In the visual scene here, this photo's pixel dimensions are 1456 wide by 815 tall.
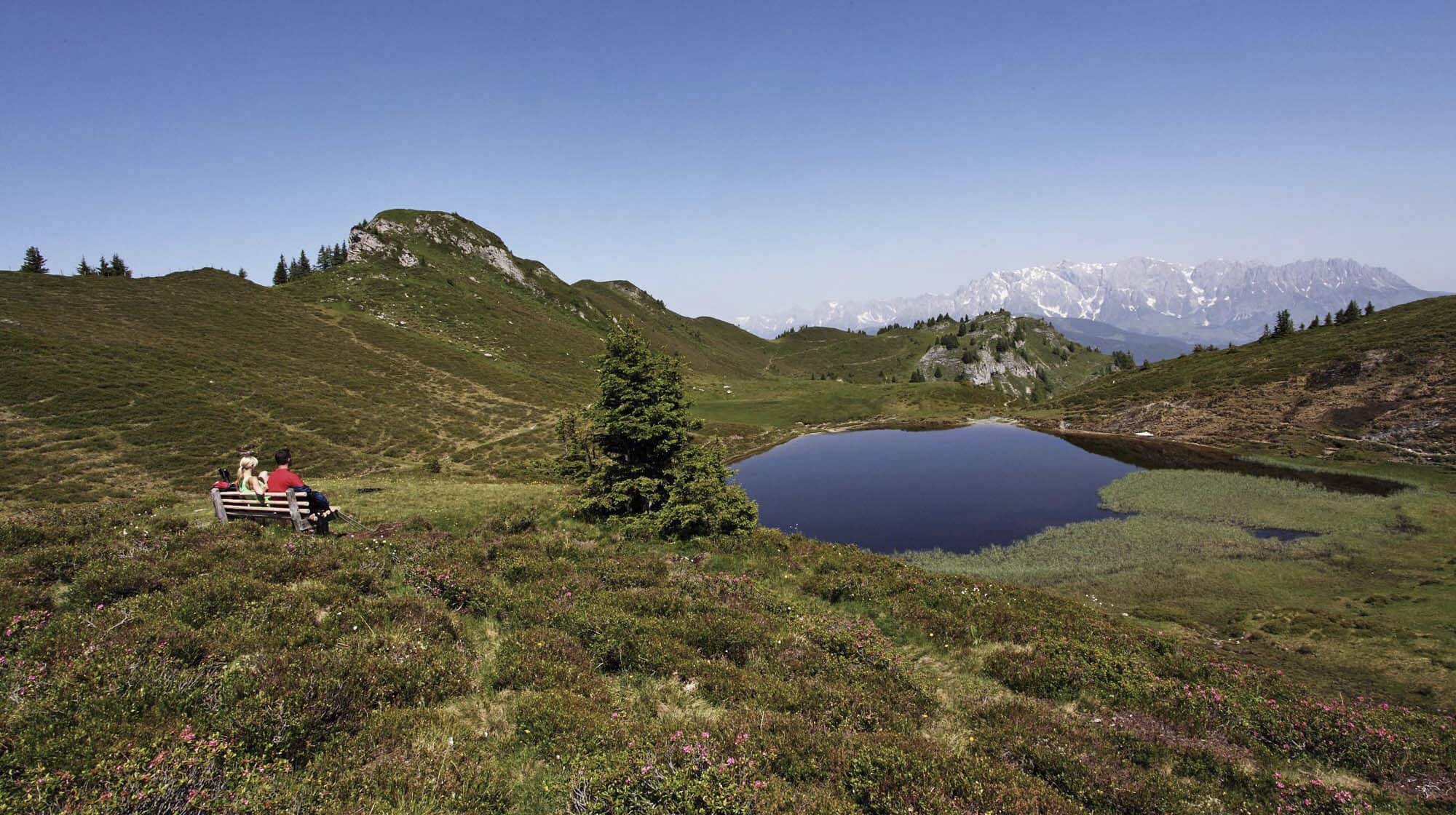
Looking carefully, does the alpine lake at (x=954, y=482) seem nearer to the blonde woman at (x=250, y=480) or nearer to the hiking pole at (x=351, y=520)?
the hiking pole at (x=351, y=520)

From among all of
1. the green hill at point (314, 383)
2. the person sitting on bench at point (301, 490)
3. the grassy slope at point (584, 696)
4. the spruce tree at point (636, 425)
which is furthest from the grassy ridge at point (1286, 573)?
the person sitting on bench at point (301, 490)

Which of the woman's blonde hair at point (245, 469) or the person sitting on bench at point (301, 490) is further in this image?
the woman's blonde hair at point (245, 469)

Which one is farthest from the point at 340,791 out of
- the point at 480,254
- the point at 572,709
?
the point at 480,254

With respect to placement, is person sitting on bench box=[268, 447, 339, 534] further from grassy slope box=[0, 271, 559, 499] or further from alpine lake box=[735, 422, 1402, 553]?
grassy slope box=[0, 271, 559, 499]

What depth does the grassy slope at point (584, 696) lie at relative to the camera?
21.4 ft

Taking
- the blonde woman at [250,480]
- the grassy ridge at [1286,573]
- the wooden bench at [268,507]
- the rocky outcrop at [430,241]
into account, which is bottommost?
the grassy ridge at [1286,573]

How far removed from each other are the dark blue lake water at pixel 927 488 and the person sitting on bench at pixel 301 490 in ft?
109

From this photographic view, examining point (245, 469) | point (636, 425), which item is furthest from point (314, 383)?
point (636, 425)

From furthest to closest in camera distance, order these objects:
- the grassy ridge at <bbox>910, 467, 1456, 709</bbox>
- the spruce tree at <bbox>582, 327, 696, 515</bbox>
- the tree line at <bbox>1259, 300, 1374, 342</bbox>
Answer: the tree line at <bbox>1259, 300, 1374, 342</bbox>
the spruce tree at <bbox>582, 327, 696, 515</bbox>
the grassy ridge at <bbox>910, 467, 1456, 709</bbox>

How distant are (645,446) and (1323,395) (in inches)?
4230

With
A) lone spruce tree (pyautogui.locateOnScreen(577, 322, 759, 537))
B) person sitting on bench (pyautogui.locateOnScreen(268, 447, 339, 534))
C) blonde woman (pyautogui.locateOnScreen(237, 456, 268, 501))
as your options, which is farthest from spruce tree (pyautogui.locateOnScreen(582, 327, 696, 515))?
blonde woman (pyautogui.locateOnScreen(237, 456, 268, 501))

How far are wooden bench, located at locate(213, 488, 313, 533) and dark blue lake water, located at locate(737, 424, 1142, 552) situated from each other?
111ft

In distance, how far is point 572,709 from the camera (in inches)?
328

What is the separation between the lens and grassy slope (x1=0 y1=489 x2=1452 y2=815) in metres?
6.52
